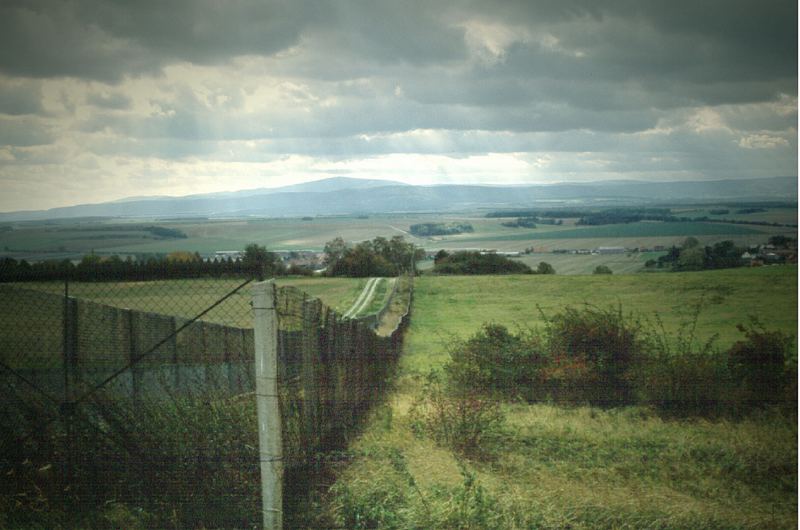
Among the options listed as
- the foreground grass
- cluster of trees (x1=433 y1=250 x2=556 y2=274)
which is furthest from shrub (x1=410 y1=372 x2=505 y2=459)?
cluster of trees (x1=433 y1=250 x2=556 y2=274)

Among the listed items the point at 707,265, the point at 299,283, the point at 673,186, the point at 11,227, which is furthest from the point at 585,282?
the point at 11,227

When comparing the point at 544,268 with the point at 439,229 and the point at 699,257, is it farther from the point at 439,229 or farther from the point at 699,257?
the point at 699,257

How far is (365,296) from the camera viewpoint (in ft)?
46.0

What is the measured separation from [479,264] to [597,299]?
272 centimetres

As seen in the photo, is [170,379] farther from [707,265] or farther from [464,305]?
[464,305]

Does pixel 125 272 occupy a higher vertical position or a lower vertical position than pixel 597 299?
higher

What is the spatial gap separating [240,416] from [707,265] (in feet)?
28.5

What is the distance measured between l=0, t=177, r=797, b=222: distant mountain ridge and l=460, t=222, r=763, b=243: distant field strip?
1.55ft

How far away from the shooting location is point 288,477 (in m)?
3.47

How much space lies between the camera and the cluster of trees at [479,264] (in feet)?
46.8

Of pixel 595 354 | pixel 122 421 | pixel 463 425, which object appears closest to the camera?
pixel 122 421

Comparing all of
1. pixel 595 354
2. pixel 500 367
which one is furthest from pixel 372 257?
pixel 595 354

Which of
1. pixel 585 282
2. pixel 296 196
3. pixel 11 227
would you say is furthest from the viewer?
pixel 585 282

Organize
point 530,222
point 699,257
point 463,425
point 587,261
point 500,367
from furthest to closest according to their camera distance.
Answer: point 587,261 < point 530,222 < point 699,257 < point 500,367 < point 463,425
